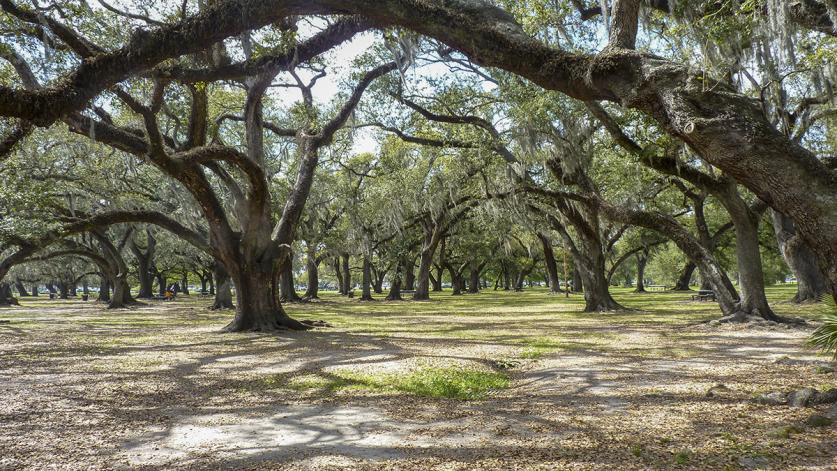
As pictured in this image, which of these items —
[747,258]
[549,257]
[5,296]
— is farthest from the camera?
[549,257]

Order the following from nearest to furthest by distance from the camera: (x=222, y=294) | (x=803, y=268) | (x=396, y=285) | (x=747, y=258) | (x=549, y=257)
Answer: (x=747, y=258) → (x=803, y=268) → (x=222, y=294) → (x=396, y=285) → (x=549, y=257)

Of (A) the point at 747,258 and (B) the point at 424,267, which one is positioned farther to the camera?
(B) the point at 424,267

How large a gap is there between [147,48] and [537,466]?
5563mm

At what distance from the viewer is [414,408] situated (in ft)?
17.4

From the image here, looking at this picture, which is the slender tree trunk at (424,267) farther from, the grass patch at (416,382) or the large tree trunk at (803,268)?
the grass patch at (416,382)

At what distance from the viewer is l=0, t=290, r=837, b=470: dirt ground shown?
3.76 metres

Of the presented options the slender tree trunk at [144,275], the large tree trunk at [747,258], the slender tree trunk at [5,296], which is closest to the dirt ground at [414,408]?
the large tree trunk at [747,258]

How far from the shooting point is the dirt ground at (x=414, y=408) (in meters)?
3.76

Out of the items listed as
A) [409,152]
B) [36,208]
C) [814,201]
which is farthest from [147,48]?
[409,152]

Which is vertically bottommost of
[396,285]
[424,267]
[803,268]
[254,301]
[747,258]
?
[396,285]

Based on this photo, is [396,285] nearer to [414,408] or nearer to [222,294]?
[222,294]

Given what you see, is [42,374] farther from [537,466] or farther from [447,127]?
[447,127]

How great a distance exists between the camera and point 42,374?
784cm

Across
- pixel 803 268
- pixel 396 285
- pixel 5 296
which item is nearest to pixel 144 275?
pixel 5 296
